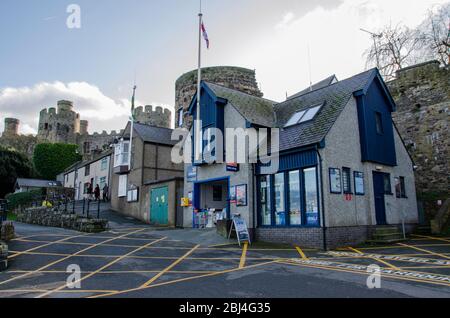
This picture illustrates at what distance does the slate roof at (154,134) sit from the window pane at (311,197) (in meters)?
17.0

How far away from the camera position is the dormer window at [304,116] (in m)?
16.6

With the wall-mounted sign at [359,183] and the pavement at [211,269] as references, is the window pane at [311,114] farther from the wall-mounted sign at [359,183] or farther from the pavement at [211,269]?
the pavement at [211,269]

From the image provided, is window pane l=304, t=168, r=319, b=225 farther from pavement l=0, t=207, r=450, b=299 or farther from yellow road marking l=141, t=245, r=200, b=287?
yellow road marking l=141, t=245, r=200, b=287

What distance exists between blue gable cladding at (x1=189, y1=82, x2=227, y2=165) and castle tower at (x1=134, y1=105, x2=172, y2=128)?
151 ft

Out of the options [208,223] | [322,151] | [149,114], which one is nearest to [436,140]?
[322,151]

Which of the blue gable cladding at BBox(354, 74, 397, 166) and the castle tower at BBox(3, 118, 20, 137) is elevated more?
the castle tower at BBox(3, 118, 20, 137)

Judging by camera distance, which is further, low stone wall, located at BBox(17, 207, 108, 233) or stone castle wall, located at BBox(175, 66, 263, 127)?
stone castle wall, located at BBox(175, 66, 263, 127)

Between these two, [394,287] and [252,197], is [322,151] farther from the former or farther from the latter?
[394,287]

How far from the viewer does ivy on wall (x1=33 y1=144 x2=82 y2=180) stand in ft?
183

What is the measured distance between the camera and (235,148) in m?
17.5

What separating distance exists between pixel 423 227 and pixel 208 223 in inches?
465

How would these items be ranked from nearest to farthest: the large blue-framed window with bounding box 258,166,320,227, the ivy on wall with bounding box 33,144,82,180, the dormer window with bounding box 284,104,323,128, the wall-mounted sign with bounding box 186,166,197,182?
the large blue-framed window with bounding box 258,166,320,227, the dormer window with bounding box 284,104,323,128, the wall-mounted sign with bounding box 186,166,197,182, the ivy on wall with bounding box 33,144,82,180

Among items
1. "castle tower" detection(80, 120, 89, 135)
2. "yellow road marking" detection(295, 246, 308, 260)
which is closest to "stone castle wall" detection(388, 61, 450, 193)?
"yellow road marking" detection(295, 246, 308, 260)

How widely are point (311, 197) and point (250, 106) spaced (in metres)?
7.30
